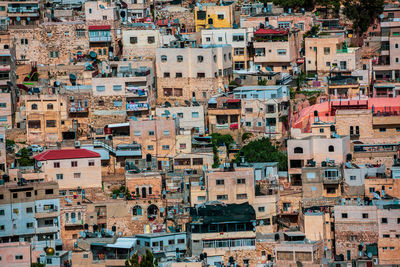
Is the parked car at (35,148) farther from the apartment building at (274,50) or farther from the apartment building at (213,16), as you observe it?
the apartment building at (213,16)

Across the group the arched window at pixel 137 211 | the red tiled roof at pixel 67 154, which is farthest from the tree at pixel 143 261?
the red tiled roof at pixel 67 154

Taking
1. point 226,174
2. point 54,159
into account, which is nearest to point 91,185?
point 54,159

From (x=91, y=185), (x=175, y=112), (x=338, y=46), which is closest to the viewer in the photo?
(x=91, y=185)

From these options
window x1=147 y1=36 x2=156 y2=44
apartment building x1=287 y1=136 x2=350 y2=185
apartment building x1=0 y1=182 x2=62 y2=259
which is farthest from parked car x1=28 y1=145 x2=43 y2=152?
apartment building x1=287 y1=136 x2=350 y2=185

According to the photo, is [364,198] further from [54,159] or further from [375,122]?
[54,159]

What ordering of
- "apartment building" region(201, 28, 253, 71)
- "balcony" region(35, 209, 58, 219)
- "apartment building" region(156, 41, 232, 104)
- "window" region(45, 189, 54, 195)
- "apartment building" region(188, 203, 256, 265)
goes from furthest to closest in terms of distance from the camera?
"apartment building" region(201, 28, 253, 71)
"apartment building" region(156, 41, 232, 104)
"window" region(45, 189, 54, 195)
"balcony" region(35, 209, 58, 219)
"apartment building" region(188, 203, 256, 265)

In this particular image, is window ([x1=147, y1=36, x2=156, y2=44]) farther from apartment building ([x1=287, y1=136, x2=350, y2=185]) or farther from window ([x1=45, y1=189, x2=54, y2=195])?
window ([x1=45, y1=189, x2=54, y2=195])
